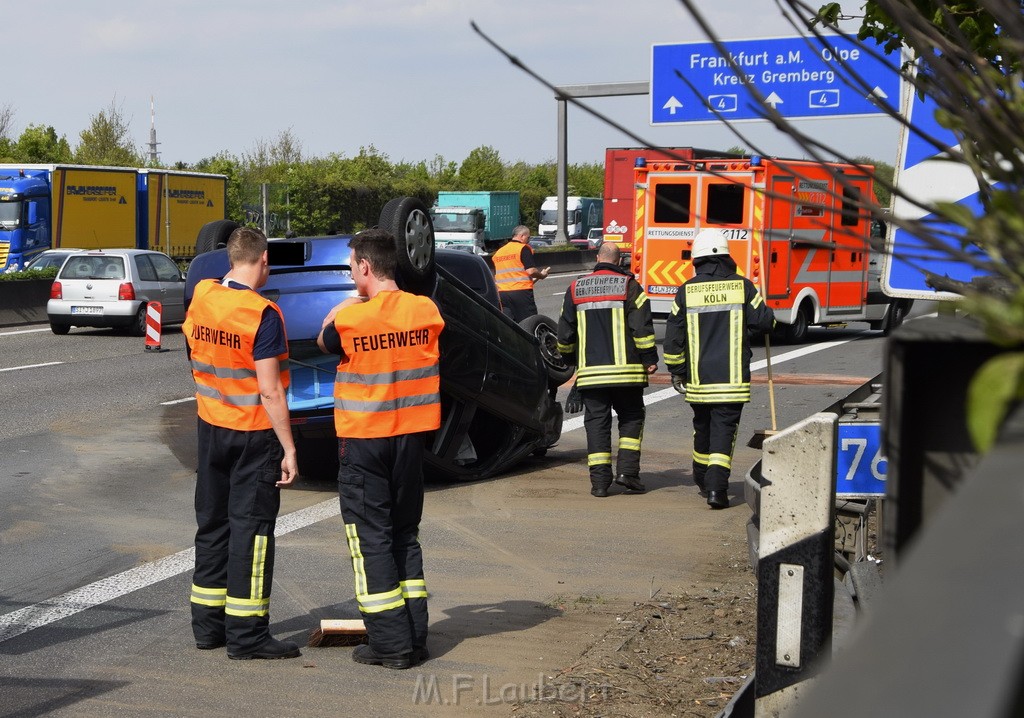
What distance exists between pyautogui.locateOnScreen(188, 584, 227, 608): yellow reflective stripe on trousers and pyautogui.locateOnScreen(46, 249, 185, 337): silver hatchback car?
16.4m

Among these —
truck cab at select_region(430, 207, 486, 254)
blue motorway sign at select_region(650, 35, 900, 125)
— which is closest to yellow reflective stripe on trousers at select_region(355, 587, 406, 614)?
blue motorway sign at select_region(650, 35, 900, 125)

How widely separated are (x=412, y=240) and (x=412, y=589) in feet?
10.3

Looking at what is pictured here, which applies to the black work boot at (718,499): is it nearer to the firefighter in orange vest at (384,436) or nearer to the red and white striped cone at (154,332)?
the firefighter in orange vest at (384,436)

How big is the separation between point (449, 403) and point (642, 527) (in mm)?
1823

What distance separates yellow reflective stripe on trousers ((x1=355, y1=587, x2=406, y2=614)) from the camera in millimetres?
5562

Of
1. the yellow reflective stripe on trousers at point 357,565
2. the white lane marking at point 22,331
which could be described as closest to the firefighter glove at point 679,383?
the yellow reflective stripe on trousers at point 357,565

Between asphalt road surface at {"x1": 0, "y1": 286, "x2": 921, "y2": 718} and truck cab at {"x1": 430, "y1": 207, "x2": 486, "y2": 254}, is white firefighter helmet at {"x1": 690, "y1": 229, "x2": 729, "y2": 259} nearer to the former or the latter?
asphalt road surface at {"x1": 0, "y1": 286, "x2": 921, "y2": 718}

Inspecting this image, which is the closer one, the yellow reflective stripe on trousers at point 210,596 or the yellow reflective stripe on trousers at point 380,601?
the yellow reflective stripe on trousers at point 380,601

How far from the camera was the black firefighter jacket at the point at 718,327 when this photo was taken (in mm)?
8984

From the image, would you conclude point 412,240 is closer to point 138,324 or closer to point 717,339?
point 717,339

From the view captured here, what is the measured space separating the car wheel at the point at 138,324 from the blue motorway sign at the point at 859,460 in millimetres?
18536

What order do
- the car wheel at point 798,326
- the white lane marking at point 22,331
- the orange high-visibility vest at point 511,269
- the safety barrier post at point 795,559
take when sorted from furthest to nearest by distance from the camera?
1. the white lane marking at point 22,331
2. the car wheel at point 798,326
3. the orange high-visibility vest at point 511,269
4. the safety barrier post at point 795,559

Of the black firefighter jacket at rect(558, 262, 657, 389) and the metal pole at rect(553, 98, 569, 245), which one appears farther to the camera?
the metal pole at rect(553, 98, 569, 245)

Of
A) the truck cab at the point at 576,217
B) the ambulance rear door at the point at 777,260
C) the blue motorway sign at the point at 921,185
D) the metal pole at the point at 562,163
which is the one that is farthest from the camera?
the truck cab at the point at 576,217
